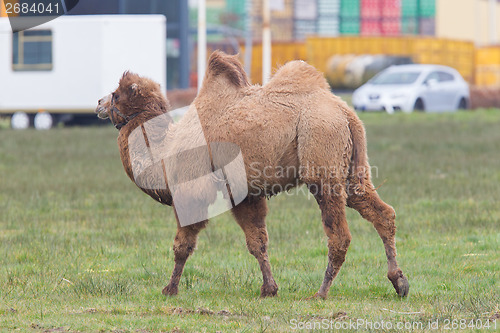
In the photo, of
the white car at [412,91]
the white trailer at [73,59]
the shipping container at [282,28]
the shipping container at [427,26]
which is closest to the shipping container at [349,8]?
the shipping container at [427,26]

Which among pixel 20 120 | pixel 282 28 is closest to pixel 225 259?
pixel 20 120

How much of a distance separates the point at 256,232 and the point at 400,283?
124 centimetres

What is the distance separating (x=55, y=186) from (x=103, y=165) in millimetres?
A: 2585

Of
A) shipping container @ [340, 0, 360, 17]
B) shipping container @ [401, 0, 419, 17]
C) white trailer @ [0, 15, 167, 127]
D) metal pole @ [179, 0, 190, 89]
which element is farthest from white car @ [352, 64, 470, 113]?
shipping container @ [401, 0, 419, 17]

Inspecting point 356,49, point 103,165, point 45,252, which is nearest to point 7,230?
point 45,252

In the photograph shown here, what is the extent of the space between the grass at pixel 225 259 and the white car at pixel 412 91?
13028mm

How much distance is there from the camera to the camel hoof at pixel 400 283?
704cm

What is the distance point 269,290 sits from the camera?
23.5 feet

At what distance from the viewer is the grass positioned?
6406 millimetres

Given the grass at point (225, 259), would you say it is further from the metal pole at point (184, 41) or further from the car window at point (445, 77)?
the metal pole at point (184, 41)

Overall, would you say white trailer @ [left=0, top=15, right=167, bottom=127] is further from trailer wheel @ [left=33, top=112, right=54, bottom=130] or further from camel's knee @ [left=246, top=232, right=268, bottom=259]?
Answer: camel's knee @ [left=246, top=232, right=268, bottom=259]

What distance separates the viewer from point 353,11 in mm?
64625

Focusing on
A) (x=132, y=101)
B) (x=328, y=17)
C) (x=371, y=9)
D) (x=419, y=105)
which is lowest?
(x=419, y=105)

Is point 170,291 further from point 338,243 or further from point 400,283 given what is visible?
point 400,283
